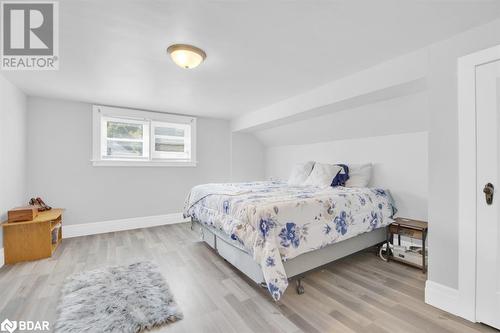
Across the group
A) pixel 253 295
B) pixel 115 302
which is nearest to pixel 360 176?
pixel 253 295

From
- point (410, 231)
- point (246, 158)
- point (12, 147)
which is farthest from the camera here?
point (246, 158)

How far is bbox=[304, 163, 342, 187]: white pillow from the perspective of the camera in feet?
10.9

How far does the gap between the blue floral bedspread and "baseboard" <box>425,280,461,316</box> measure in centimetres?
75

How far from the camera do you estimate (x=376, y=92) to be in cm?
239

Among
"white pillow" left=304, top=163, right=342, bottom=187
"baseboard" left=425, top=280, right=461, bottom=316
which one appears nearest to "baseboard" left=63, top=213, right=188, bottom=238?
"white pillow" left=304, top=163, right=342, bottom=187

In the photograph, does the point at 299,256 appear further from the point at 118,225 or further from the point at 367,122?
the point at 118,225

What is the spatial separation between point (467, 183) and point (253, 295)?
188cm

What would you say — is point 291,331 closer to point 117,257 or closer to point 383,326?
point 383,326

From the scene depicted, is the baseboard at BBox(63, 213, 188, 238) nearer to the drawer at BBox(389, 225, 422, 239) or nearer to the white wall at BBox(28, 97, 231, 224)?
the white wall at BBox(28, 97, 231, 224)

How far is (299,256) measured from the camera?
200 cm

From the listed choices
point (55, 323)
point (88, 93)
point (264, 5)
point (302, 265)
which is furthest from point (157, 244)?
point (264, 5)

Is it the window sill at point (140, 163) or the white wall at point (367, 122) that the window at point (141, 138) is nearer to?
the window sill at point (140, 163)

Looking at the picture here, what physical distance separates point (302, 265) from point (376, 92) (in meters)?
1.95

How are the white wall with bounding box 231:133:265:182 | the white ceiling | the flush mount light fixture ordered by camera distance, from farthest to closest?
the white wall with bounding box 231:133:265:182, the flush mount light fixture, the white ceiling
